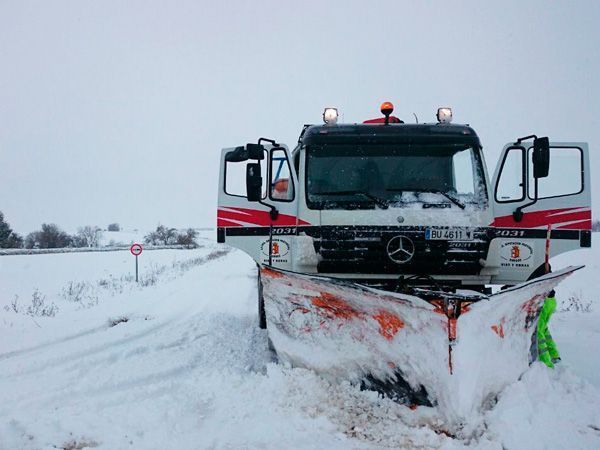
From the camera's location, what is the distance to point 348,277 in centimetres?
467

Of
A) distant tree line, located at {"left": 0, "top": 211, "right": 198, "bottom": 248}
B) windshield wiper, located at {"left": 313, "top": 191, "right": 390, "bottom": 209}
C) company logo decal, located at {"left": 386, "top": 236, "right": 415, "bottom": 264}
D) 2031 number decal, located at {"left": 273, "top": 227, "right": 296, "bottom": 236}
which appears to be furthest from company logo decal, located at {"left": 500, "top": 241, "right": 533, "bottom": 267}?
distant tree line, located at {"left": 0, "top": 211, "right": 198, "bottom": 248}

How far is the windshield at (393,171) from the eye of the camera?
484cm

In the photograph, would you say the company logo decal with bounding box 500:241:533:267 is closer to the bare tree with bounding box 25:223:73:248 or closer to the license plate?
the license plate

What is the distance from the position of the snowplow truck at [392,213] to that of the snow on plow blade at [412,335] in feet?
0.28

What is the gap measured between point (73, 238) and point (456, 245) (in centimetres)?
7619

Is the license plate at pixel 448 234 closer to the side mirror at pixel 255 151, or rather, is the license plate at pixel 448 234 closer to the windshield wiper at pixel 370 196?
the windshield wiper at pixel 370 196

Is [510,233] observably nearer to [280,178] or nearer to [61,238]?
[280,178]

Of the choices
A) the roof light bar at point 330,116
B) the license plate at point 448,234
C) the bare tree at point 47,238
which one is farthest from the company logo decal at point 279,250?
the bare tree at point 47,238

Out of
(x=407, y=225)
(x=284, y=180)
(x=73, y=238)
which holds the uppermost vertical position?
(x=284, y=180)

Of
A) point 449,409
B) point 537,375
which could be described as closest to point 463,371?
point 449,409

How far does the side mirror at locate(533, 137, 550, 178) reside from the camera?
182 inches

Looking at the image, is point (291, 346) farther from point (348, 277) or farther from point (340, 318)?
point (348, 277)

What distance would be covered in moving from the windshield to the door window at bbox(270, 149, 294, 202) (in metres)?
0.26

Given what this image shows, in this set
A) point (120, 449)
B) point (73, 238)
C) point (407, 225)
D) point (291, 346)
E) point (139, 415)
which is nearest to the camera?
point (120, 449)
